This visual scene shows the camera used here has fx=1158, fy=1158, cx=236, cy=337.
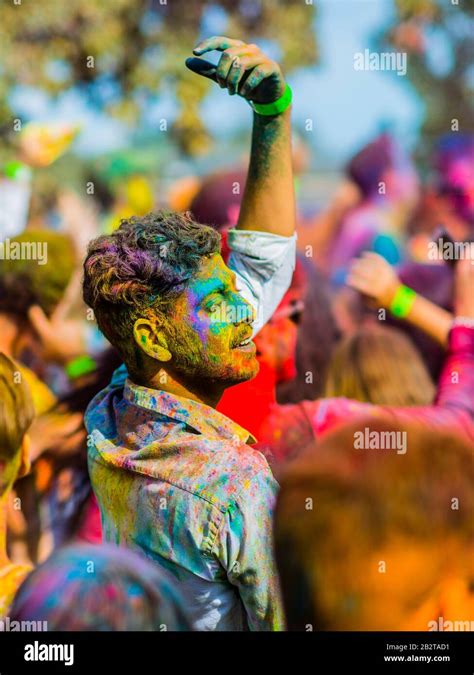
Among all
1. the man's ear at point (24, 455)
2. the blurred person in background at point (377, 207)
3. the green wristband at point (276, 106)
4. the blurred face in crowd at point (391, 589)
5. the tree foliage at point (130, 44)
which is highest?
the tree foliage at point (130, 44)

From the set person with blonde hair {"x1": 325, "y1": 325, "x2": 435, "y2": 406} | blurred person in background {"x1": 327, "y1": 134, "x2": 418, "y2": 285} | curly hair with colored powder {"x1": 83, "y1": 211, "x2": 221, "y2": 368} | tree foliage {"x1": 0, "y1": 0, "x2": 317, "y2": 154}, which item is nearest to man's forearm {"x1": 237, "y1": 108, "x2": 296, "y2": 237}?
curly hair with colored powder {"x1": 83, "y1": 211, "x2": 221, "y2": 368}

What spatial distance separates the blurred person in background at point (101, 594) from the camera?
1561mm

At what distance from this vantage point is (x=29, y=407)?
8.67ft

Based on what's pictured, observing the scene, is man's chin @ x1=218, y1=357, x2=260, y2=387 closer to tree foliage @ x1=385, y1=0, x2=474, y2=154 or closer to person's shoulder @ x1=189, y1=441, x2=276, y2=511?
person's shoulder @ x1=189, y1=441, x2=276, y2=511

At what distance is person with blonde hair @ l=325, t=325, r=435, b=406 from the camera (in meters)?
4.05

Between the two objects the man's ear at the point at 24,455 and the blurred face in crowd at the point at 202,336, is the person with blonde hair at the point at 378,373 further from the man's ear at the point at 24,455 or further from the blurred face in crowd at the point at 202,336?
the blurred face in crowd at the point at 202,336

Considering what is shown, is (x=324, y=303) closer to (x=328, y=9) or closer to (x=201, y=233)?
(x=201, y=233)

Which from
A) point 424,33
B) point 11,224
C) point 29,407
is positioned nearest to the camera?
point 29,407

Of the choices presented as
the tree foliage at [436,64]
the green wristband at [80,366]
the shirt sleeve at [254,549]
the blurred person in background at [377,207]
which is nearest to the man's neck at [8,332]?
the green wristband at [80,366]

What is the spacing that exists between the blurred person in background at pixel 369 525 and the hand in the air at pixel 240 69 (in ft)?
2.26

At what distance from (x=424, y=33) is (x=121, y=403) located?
9.90m

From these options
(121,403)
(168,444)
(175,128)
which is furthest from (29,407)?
(175,128)

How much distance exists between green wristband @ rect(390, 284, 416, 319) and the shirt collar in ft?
5.89

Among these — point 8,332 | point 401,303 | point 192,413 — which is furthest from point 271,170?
point 8,332
